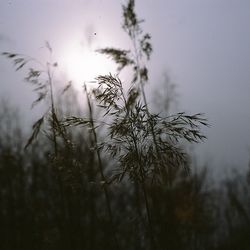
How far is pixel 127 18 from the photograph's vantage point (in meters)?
5.76

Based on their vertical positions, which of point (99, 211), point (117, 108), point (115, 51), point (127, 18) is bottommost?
point (99, 211)

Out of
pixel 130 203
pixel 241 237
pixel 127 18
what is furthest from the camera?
pixel 241 237

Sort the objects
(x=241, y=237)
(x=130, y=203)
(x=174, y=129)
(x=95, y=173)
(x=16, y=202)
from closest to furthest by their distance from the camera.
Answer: (x=174, y=129) < (x=95, y=173) < (x=16, y=202) < (x=130, y=203) < (x=241, y=237)

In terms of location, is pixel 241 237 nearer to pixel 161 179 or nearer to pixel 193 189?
pixel 193 189

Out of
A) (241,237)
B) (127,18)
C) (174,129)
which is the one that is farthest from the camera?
(241,237)

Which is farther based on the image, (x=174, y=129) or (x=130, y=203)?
(x=130, y=203)

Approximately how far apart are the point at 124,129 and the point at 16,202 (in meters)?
9.43

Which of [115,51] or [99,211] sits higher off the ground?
[115,51]

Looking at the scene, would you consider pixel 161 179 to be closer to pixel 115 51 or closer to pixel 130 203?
pixel 115 51

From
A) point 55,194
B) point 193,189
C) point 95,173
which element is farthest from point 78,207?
point 193,189

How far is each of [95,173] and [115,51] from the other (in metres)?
6.17

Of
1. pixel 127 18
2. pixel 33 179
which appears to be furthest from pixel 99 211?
pixel 127 18

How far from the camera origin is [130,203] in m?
15.5

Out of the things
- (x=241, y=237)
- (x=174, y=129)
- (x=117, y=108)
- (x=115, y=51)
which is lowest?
(x=241, y=237)
